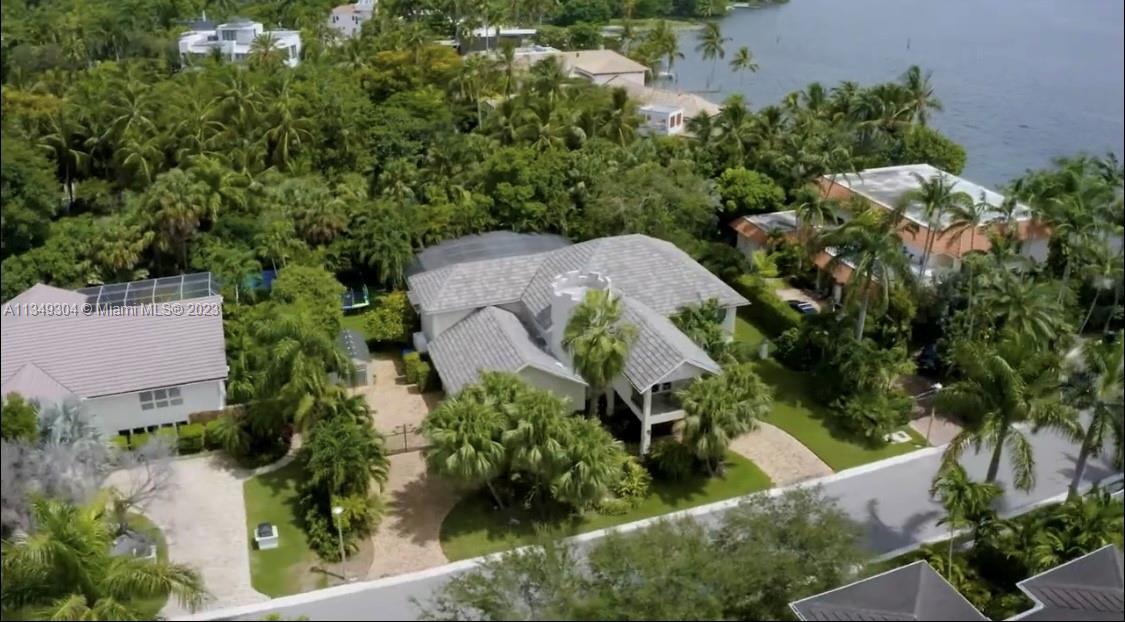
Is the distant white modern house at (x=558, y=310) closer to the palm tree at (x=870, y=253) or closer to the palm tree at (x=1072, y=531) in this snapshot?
the palm tree at (x=870, y=253)

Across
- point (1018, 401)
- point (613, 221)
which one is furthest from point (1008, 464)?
point (613, 221)

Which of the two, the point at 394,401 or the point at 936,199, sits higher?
the point at 936,199

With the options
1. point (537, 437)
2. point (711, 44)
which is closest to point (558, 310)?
point (537, 437)

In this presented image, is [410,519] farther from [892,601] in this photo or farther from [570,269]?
[892,601]

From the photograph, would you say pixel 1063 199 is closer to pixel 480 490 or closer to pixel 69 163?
pixel 480 490

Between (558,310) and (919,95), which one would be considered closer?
(558,310)
